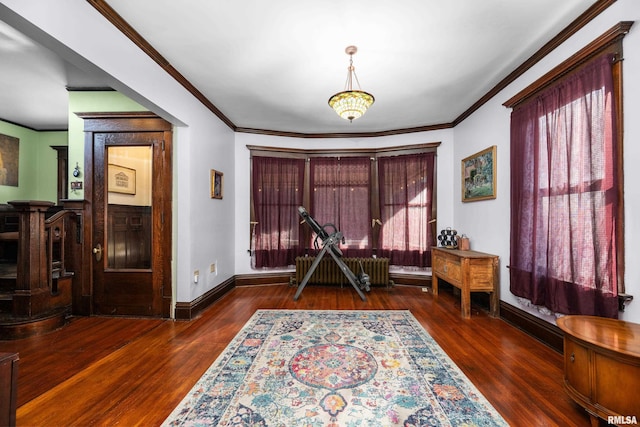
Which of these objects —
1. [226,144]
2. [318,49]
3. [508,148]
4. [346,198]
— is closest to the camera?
[318,49]

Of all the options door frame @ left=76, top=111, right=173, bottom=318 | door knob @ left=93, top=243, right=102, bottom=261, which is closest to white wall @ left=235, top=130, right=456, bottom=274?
door frame @ left=76, top=111, right=173, bottom=318

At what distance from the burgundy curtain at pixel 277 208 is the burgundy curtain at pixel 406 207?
5.39 feet

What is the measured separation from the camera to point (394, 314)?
11.5ft

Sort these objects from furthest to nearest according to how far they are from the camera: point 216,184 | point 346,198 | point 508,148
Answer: point 346,198 < point 216,184 < point 508,148

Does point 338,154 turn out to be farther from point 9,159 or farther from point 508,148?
point 9,159

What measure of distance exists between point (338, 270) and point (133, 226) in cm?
327

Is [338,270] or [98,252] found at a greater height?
[98,252]

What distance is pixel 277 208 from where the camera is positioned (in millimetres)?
5086

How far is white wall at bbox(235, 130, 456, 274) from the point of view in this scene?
15.8ft

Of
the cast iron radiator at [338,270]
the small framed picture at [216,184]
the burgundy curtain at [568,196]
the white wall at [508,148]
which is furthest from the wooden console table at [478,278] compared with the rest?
Answer: the small framed picture at [216,184]

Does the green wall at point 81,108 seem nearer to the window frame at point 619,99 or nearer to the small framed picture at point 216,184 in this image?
the small framed picture at point 216,184

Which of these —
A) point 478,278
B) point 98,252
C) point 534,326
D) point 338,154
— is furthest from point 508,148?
point 98,252

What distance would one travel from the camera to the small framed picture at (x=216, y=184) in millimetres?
4051

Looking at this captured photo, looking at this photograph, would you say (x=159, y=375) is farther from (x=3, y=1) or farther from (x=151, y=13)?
(x=151, y=13)
